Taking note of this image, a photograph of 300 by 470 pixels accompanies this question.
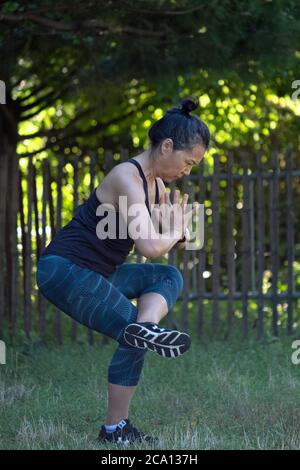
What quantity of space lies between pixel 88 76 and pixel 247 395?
3855mm

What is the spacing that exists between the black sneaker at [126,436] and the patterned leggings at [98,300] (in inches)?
8.5

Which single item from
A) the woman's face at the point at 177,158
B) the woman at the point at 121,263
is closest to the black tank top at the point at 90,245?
the woman at the point at 121,263

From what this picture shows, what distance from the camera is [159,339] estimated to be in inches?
Answer: 138

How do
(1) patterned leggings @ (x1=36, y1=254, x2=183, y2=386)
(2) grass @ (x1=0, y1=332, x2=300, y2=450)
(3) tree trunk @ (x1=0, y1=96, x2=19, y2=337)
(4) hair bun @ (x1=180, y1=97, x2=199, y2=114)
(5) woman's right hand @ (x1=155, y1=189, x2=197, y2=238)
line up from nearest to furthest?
(5) woman's right hand @ (x1=155, y1=189, x2=197, y2=238) → (1) patterned leggings @ (x1=36, y1=254, x2=183, y2=386) → (4) hair bun @ (x1=180, y1=97, x2=199, y2=114) → (2) grass @ (x1=0, y1=332, x2=300, y2=450) → (3) tree trunk @ (x1=0, y1=96, x2=19, y2=337)

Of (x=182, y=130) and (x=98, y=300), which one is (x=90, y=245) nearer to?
(x=98, y=300)

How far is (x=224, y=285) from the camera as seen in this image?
12648 mm

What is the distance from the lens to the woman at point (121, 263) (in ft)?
12.4

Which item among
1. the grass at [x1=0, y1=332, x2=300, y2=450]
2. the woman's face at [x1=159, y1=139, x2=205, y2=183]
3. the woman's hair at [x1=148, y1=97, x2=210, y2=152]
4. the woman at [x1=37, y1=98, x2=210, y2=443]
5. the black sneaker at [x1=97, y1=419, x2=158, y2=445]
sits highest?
the woman's hair at [x1=148, y1=97, x2=210, y2=152]

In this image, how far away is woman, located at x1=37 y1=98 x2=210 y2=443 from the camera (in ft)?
12.4

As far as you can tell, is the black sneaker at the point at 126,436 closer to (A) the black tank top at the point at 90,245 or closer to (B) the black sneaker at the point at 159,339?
(B) the black sneaker at the point at 159,339

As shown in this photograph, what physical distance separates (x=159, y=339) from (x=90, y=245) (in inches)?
24.4

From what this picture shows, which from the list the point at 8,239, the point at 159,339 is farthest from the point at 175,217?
the point at 8,239

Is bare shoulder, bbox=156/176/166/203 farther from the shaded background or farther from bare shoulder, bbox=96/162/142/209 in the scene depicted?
the shaded background

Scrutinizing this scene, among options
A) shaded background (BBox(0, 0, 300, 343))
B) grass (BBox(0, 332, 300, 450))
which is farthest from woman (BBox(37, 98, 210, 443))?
shaded background (BBox(0, 0, 300, 343))
